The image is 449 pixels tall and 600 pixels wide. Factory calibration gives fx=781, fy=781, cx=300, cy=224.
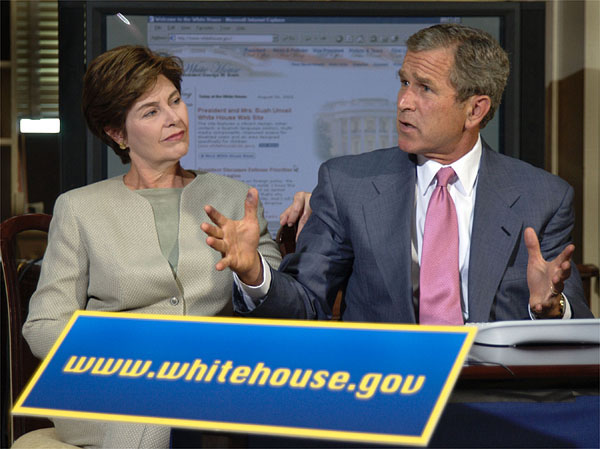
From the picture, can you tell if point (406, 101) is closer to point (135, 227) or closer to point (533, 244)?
point (533, 244)

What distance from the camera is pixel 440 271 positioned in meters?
1.71

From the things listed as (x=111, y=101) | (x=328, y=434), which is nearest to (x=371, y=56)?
(x=111, y=101)

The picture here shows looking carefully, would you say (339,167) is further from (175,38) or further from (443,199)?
(175,38)

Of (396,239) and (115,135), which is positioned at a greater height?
(115,135)

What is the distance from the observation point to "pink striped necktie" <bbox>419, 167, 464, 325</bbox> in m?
1.69

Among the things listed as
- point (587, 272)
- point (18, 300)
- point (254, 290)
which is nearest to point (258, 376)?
point (254, 290)

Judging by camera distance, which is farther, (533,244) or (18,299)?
(18,299)

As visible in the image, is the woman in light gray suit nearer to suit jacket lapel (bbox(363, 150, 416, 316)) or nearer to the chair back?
the chair back

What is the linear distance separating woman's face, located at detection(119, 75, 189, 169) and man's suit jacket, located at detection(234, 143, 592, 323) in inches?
14.4

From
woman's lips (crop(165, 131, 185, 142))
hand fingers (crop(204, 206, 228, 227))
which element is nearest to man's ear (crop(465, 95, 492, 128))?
woman's lips (crop(165, 131, 185, 142))

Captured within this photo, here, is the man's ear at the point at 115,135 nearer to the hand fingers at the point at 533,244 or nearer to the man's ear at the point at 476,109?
the man's ear at the point at 476,109

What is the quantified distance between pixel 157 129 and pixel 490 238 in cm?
84

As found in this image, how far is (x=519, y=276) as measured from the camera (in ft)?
5.72

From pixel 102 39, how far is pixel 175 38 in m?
0.24
